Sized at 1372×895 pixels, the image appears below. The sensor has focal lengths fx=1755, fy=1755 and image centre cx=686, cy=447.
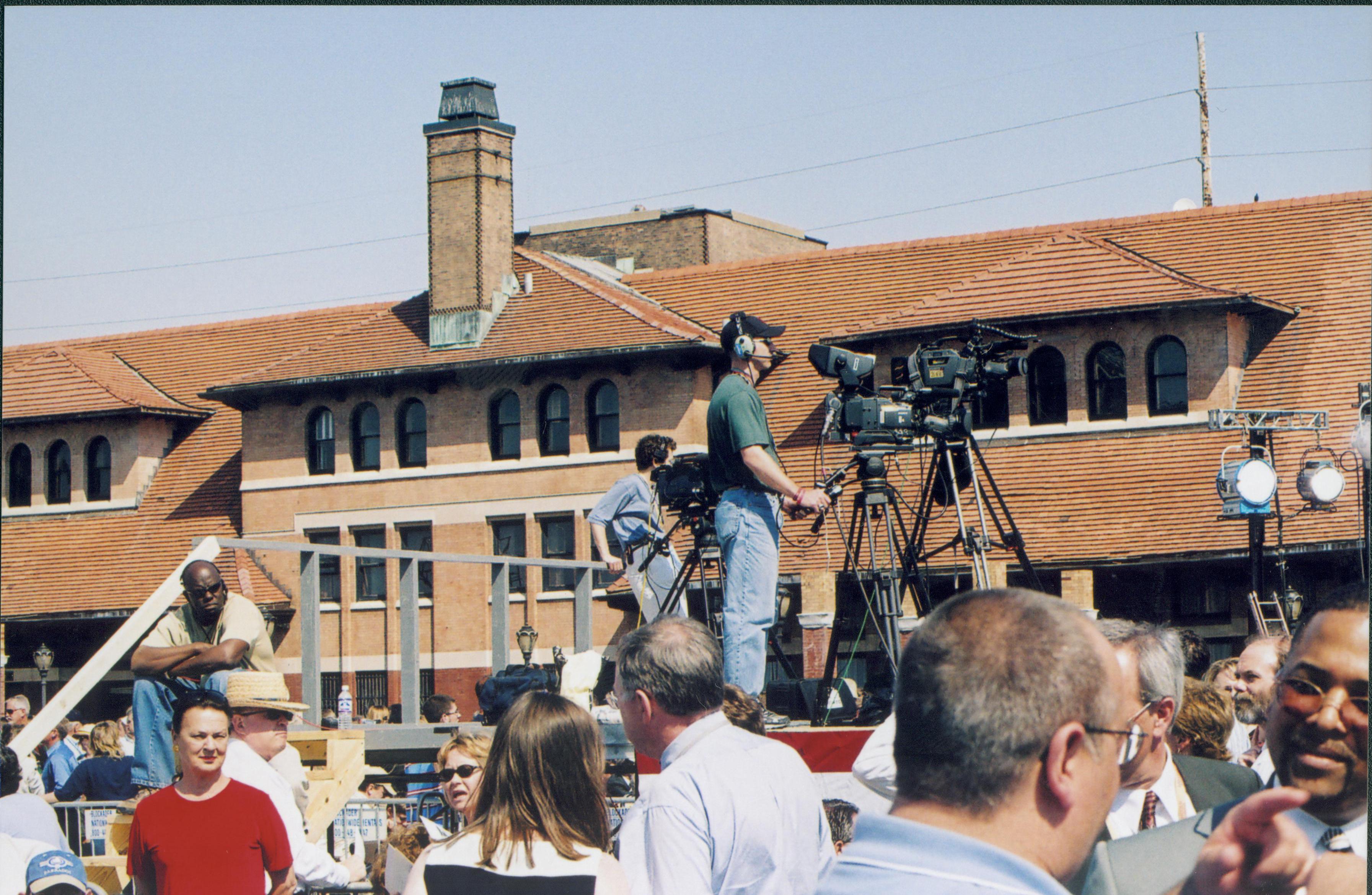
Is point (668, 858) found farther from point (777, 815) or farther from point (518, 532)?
point (518, 532)

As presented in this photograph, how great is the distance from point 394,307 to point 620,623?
10041mm

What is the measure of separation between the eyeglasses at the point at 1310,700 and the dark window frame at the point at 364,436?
35.2m

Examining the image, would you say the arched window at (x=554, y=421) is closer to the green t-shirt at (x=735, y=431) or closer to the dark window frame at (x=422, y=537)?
the dark window frame at (x=422, y=537)

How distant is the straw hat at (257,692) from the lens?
7.11 meters

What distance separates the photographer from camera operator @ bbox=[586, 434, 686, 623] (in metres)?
10.3

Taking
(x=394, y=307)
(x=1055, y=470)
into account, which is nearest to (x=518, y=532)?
(x=394, y=307)

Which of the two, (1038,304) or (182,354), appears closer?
(1038,304)

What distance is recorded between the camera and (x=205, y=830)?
18.8 ft

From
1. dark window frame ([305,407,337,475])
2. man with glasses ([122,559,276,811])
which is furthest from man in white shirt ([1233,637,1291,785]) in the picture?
dark window frame ([305,407,337,475])

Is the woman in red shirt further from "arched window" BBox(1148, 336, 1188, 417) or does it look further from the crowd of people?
"arched window" BBox(1148, 336, 1188, 417)

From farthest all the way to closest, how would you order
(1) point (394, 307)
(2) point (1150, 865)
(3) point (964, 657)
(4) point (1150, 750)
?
(1) point (394, 307)
(4) point (1150, 750)
(2) point (1150, 865)
(3) point (964, 657)

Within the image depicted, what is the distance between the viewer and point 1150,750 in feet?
12.6

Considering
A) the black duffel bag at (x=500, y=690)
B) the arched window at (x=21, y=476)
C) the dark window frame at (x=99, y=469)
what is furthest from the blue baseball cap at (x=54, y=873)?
the arched window at (x=21, y=476)

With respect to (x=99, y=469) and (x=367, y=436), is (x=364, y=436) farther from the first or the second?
(x=99, y=469)
